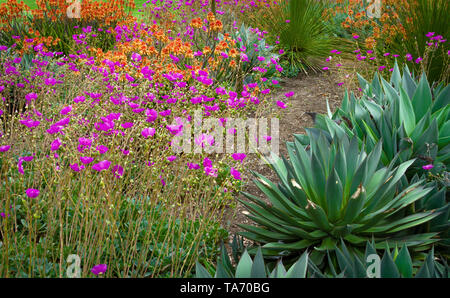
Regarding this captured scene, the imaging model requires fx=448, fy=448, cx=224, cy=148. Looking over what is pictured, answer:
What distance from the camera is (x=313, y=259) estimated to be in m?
2.46

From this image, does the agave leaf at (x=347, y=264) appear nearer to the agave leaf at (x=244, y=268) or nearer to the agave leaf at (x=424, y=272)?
the agave leaf at (x=424, y=272)

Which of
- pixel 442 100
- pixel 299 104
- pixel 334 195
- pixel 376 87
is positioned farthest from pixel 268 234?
pixel 299 104

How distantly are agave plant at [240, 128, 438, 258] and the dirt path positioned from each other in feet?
3.26

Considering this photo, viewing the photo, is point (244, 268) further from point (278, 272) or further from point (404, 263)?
point (404, 263)

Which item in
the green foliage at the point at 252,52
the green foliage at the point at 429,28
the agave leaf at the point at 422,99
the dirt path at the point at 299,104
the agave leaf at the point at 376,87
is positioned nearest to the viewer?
the agave leaf at the point at 422,99

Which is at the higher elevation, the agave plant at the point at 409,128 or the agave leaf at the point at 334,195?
the agave plant at the point at 409,128

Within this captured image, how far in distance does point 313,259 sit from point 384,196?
22.1 inches

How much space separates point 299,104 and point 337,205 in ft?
11.5

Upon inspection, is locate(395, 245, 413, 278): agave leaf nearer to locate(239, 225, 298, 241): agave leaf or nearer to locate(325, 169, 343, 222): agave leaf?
locate(325, 169, 343, 222): agave leaf

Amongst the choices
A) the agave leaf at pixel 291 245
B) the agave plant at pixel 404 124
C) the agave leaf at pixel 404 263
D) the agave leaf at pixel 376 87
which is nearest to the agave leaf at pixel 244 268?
the agave leaf at pixel 291 245

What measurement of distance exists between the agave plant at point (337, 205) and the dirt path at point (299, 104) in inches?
39.2

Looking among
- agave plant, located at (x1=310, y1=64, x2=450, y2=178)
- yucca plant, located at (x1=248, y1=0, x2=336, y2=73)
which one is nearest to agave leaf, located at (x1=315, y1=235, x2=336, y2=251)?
agave plant, located at (x1=310, y1=64, x2=450, y2=178)

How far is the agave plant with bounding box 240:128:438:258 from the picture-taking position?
245 centimetres

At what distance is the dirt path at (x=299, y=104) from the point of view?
14.1 feet
